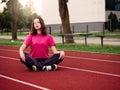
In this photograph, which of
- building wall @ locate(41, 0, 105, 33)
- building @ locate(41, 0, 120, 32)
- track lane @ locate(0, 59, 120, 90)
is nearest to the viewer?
track lane @ locate(0, 59, 120, 90)

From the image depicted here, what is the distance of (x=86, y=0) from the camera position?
176 feet

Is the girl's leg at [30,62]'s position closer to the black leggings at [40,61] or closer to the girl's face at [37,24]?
the black leggings at [40,61]

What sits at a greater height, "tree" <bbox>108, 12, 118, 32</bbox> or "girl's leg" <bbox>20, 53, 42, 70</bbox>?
"girl's leg" <bbox>20, 53, 42, 70</bbox>

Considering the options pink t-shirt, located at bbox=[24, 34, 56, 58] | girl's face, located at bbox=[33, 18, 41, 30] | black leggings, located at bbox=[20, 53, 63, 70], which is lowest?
black leggings, located at bbox=[20, 53, 63, 70]

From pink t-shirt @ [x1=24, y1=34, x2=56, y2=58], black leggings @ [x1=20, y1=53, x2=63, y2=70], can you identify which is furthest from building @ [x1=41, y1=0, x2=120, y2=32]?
black leggings @ [x1=20, y1=53, x2=63, y2=70]

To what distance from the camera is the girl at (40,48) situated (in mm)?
9738

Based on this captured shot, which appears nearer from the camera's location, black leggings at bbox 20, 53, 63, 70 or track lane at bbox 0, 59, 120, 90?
track lane at bbox 0, 59, 120, 90

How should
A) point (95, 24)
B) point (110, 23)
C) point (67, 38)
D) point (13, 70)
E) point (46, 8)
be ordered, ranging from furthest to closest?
point (46, 8) < point (95, 24) < point (110, 23) < point (67, 38) < point (13, 70)

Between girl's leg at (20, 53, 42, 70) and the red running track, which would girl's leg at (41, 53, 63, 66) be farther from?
the red running track

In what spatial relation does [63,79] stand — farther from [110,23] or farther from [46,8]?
[46,8]

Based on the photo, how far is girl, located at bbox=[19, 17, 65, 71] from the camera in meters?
9.74

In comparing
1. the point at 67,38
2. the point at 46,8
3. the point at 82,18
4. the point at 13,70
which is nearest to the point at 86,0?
the point at 82,18

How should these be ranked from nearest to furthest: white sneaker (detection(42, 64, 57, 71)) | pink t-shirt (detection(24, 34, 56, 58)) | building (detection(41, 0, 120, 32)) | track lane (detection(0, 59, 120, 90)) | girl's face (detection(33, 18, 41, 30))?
1. track lane (detection(0, 59, 120, 90))
2. white sneaker (detection(42, 64, 57, 71))
3. girl's face (detection(33, 18, 41, 30))
4. pink t-shirt (detection(24, 34, 56, 58))
5. building (detection(41, 0, 120, 32))

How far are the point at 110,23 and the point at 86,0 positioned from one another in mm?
12274
